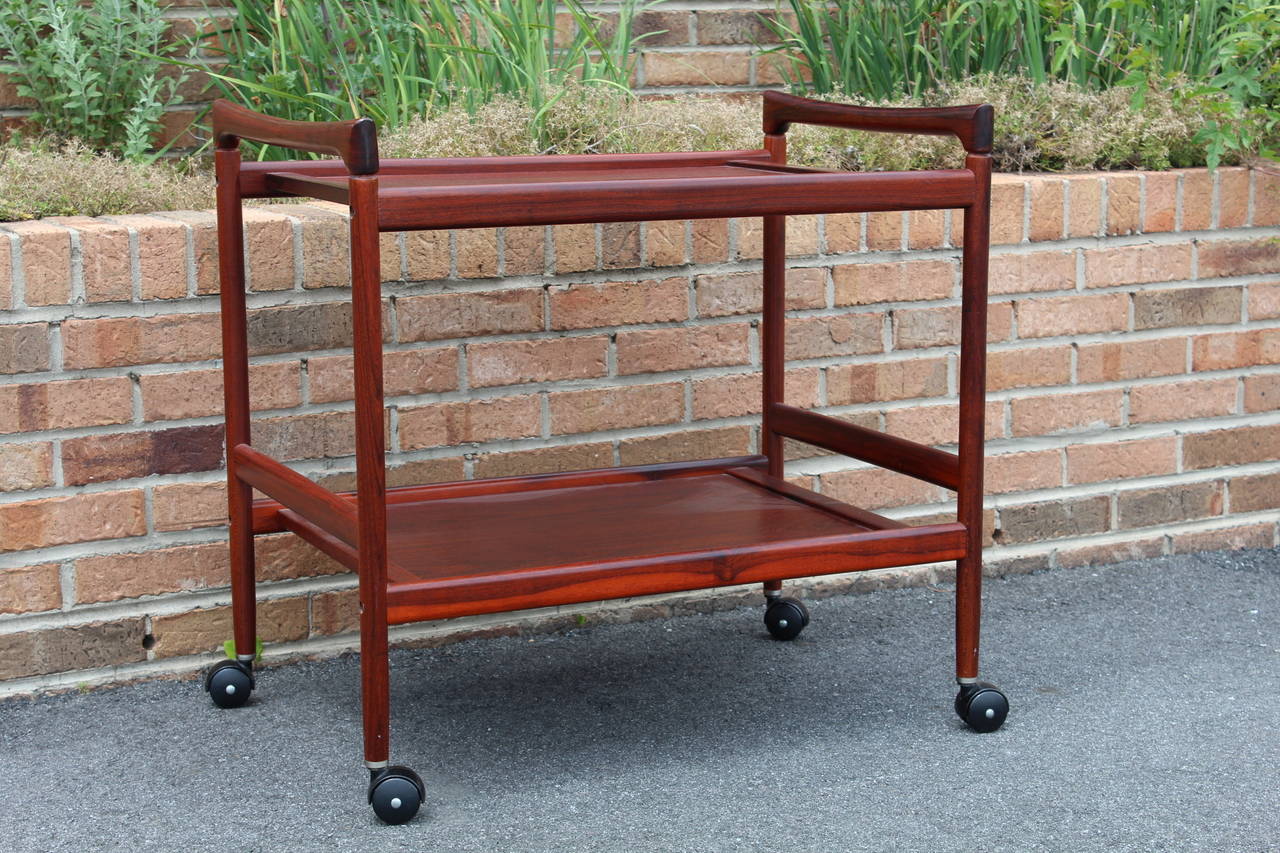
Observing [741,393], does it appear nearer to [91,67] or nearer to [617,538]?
[617,538]

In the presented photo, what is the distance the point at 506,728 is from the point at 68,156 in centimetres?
131

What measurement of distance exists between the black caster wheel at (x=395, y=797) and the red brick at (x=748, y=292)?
41.8 inches

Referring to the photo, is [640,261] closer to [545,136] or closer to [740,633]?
[545,136]

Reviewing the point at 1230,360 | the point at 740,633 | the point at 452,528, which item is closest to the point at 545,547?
the point at 452,528

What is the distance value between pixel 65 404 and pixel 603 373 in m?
0.84

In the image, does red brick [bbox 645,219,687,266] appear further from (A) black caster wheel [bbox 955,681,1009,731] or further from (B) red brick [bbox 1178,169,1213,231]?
(B) red brick [bbox 1178,169,1213,231]

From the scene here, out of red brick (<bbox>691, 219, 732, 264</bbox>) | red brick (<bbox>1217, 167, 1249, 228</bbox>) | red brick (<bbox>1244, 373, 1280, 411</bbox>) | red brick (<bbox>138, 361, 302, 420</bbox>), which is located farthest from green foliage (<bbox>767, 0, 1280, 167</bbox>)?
red brick (<bbox>138, 361, 302, 420</bbox>)

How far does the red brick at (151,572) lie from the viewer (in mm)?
2367

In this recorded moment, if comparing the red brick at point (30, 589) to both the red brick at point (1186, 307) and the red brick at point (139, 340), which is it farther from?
the red brick at point (1186, 307)

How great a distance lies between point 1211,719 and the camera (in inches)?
90.0

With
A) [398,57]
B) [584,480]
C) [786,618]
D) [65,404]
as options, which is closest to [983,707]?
[786,618]

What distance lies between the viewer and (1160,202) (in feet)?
9.77

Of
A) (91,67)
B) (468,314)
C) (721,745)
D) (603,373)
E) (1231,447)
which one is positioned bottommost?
(721,745)

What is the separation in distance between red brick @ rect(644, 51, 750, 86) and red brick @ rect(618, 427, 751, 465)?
47.6 inches
